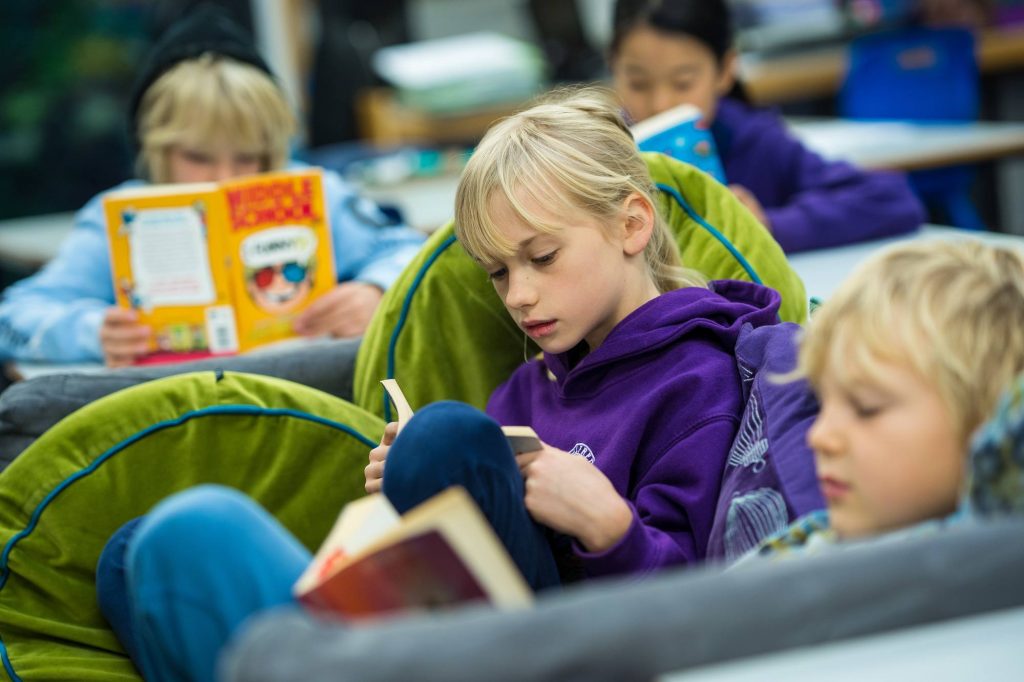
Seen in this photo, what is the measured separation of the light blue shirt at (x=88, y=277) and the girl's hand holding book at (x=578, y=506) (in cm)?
99

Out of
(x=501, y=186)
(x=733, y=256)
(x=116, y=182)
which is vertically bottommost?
(x=116, y=182)

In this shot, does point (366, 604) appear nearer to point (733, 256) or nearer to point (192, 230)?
point (733, 256)

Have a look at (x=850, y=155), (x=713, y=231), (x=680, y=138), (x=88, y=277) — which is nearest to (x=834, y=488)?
(x=713, y=231)

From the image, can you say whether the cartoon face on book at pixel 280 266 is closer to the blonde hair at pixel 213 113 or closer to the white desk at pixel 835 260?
the blonde hair at pixel 213 113

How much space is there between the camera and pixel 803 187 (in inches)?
104

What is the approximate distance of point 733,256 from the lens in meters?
1.77

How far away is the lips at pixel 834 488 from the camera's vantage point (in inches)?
42.0

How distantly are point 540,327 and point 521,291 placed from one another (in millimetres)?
55

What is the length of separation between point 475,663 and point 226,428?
86 centimetres

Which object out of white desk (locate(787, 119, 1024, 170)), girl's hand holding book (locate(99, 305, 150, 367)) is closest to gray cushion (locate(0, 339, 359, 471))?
girl's hand holding book (locate(99, 305, 150, 367))

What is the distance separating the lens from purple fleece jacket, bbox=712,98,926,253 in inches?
94.8

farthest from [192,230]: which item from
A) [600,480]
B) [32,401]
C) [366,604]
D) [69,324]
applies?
[366,604]

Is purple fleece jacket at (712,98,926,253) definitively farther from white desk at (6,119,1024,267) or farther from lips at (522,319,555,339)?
lips at (522,319,555,339)

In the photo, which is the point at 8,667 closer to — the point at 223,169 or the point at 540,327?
the point at 540,327
